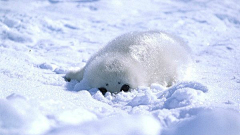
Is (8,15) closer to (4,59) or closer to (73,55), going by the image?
(73,55)

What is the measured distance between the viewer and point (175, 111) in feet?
7.32

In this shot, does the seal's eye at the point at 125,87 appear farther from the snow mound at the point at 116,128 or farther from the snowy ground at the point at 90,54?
the snow mound at the point at 116,128

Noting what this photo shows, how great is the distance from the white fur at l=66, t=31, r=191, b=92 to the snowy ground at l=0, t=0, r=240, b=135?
0.72ft

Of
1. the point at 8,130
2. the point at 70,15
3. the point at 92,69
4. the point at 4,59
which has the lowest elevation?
the point at 70,15

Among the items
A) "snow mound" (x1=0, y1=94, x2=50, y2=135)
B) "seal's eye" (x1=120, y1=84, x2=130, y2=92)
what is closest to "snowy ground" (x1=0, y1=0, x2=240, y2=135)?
"snow mound" (x1=0, y1=94, x2=50, y2=135)

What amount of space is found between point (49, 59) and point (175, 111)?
3442 millimetres

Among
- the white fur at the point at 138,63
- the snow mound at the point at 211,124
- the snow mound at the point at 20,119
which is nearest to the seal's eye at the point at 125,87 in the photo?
the white fur at the point at 138,63

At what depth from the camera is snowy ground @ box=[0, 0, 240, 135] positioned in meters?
1.82

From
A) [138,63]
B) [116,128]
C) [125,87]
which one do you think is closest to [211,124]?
[116,128]

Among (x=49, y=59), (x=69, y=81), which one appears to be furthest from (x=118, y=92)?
(x=49, y=59)

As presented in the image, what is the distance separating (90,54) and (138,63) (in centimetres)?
239

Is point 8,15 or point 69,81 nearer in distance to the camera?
point 69,81

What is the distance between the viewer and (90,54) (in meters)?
5.93

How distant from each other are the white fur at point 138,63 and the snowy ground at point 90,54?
0.22 metres
